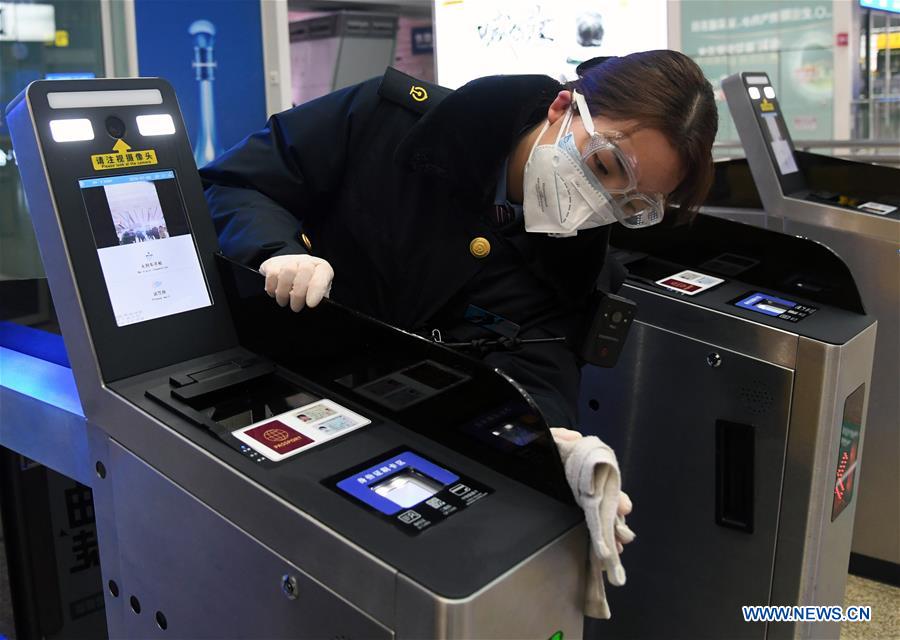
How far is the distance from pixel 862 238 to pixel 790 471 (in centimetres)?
90

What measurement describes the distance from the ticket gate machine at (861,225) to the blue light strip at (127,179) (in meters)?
1.69

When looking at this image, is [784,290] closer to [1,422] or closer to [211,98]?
[1,422]

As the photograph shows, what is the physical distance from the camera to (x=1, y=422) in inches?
45.5

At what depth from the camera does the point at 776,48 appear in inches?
232

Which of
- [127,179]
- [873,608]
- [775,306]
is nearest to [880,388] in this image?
[873,608]

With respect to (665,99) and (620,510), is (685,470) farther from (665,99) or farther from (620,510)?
(620,510)

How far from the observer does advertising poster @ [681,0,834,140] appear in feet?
18.7

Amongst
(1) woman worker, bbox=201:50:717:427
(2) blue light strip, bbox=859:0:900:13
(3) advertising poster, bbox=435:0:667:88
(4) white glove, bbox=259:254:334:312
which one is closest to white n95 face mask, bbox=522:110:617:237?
(1) woman worker, bbox=201:50:717:427

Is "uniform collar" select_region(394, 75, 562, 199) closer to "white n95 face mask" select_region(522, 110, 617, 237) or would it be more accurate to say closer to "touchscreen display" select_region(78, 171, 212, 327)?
"white n95 face mask" select_region(522, 110, 617, 237)

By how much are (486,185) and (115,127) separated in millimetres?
493

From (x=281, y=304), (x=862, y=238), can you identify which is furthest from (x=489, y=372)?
(x=862, y=238)

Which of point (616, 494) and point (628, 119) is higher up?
point (628, 119)

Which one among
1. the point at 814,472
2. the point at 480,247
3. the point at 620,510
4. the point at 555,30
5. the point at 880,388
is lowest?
the point at 880,388

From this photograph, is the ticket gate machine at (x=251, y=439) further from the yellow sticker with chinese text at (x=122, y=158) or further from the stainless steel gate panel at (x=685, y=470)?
the stainless steel gate panel at (x=685, y=470)
